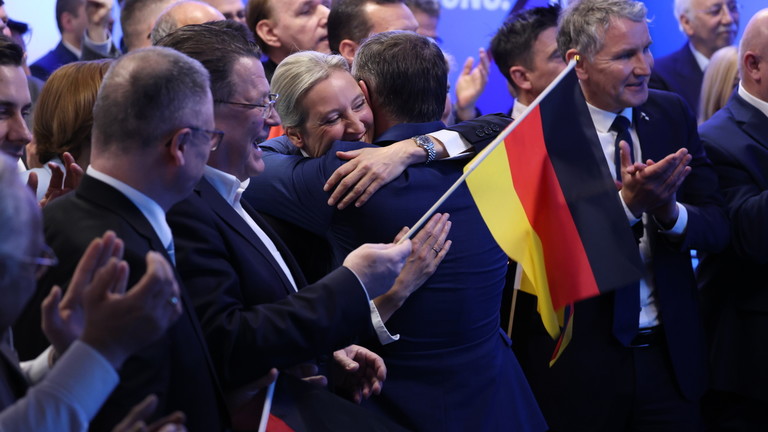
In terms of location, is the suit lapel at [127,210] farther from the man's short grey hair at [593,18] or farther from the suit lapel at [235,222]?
the man's short grey hair at [593,18]

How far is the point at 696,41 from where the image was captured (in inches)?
269

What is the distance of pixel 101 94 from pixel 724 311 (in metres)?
2.93

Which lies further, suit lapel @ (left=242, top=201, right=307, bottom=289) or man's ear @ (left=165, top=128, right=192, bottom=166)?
suit lapel @ (left=242, top=201, right=307, bottom=289)

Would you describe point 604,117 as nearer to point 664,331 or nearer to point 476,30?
point 664,331

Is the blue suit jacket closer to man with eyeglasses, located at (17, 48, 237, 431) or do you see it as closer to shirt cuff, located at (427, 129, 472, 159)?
shirt cuff, located at (427, 129, 472, 159)

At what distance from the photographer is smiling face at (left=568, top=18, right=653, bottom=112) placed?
12.9 ft

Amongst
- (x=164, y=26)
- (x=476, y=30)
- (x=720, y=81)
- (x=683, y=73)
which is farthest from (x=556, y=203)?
(x=476, y=30)

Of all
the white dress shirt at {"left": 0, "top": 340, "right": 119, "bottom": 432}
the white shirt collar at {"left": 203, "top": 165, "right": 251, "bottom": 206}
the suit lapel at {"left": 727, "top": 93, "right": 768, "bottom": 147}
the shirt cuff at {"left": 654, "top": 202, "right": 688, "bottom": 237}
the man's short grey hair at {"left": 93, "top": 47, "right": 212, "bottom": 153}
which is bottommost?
the shirt cuff at {"left": 654, "top": 202, "right": 688, "bottom": 237}

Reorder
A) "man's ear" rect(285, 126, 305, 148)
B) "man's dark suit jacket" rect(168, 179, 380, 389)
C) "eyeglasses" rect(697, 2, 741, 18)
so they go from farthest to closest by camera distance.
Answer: "eyeglasses" rect(697, 2, 741, 18) < "man's ear" rect(285, 126, 305, 148) < "man's dark suit jacket" rect(168, 179, 380, 389)

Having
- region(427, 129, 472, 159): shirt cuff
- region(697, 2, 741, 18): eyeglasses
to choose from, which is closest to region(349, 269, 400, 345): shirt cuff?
region(427, 129, 472, 159): shirt cuff

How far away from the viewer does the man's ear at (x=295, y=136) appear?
324 cm

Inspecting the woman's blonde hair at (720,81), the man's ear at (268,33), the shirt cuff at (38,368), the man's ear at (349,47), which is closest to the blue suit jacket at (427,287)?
the shirt cuff at (38,368)

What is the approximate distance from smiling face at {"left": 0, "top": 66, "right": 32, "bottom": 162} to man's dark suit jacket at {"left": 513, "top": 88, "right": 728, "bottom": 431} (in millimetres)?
1944

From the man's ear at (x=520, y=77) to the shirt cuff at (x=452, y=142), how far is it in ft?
5.51
